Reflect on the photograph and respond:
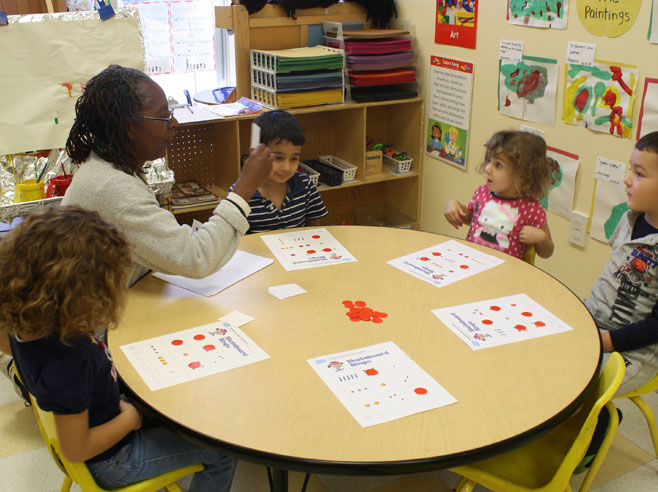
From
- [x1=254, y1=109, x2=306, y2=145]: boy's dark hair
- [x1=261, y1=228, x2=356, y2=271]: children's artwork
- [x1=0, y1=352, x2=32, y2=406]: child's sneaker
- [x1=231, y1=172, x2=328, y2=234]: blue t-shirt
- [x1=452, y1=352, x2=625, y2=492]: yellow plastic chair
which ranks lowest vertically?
[x1=0, y1=352, x2=32, y2=406]: child's sneaker

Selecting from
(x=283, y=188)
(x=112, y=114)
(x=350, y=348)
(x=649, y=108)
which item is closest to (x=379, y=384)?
(x=350, y=348)

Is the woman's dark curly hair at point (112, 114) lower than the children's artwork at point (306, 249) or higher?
higher

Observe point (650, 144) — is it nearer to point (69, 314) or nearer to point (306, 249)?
point (306, 249)

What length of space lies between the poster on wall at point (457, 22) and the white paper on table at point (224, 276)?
180 cm

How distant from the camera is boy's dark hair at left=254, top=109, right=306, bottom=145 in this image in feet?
7.16

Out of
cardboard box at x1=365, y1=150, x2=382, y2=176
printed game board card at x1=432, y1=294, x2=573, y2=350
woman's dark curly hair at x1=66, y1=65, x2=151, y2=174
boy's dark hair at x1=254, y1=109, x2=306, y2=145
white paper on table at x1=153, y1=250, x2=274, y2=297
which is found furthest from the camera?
cardboard box at x1=365, y1=150, x2=382, y2=176

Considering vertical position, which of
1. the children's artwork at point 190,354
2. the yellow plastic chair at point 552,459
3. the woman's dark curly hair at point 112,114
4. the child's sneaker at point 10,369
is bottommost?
the child's sneaker at point 10,369

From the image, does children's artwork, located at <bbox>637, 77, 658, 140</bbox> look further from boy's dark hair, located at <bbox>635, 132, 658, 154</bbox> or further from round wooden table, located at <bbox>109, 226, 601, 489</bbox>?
round wooden table, located at <bbox>109, 226, 601, 489</bbox>

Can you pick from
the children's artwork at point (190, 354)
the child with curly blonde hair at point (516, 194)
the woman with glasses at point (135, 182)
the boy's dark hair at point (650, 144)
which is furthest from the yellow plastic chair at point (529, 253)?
the children's artwork at point (190, 354)

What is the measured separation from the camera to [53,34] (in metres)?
2.61

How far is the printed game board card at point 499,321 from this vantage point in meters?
1.48

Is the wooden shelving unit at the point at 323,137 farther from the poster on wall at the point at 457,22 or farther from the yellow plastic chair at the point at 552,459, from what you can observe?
the yellow plastic chair at the point at 552,459

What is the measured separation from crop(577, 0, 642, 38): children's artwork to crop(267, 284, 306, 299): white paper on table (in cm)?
162

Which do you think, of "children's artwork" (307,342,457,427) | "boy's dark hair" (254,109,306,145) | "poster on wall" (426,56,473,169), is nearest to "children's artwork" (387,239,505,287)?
"children's artwork" (307,342,457,427)
